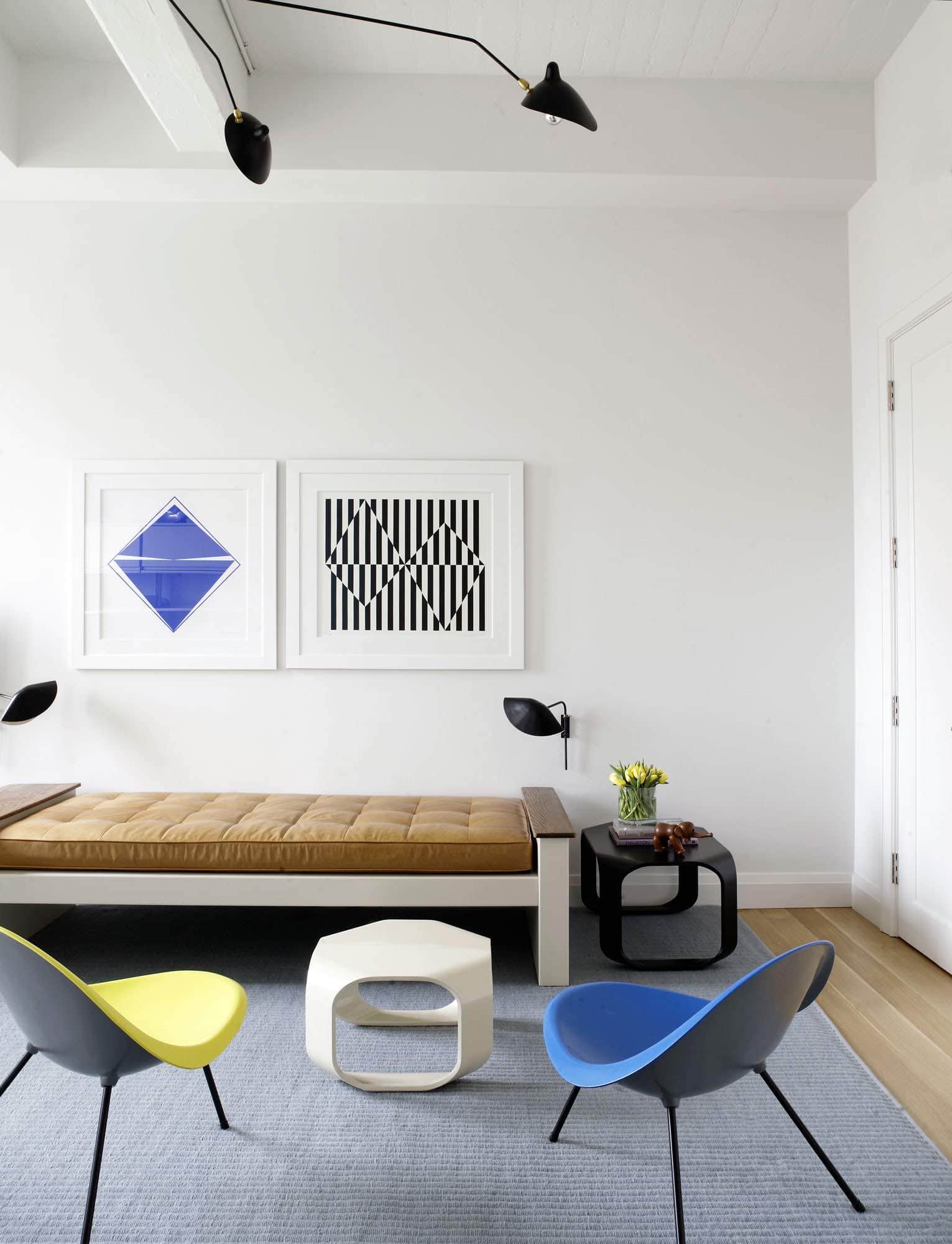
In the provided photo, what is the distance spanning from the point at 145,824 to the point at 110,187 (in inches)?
104

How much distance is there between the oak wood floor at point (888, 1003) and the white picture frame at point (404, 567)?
5.26 feet

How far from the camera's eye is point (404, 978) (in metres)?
2.03

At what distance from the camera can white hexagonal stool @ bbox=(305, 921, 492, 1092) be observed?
2.03 m

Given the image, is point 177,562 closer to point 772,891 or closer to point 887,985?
point 772,891

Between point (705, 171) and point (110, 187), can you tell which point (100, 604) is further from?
point (705, 171)

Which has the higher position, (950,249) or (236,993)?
(950,249)

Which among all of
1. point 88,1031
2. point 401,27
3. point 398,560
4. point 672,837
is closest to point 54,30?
point 401,27

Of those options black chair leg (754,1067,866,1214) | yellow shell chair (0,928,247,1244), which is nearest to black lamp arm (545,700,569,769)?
black chair leg (754,1067,866,1214)

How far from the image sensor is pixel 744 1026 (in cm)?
141

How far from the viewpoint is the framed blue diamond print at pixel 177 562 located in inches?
133

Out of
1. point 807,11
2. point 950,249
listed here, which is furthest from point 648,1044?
point 807,11

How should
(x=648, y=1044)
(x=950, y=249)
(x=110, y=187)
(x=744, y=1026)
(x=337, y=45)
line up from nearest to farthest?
(x=744, y=1026) → (x=648, y=1044) → (x=950, y=249) → (x=337, y=45) → (x=110, y=187)

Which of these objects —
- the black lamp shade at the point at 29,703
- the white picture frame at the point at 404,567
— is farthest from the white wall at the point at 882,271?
the black lamp shade at the point at 29,703

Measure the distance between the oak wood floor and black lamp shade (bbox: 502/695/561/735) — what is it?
1.17 meters
